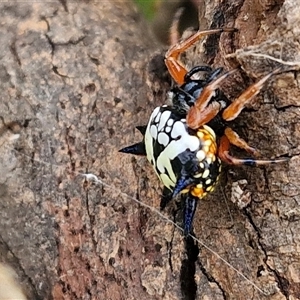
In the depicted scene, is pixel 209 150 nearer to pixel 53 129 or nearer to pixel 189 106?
pixel 189 106

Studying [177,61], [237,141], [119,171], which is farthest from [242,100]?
[119,171]

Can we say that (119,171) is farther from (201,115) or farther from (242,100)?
(242,100)

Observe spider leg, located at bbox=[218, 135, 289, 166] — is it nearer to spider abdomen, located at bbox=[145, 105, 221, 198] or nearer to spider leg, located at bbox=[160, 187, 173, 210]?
spider abdomen, located at bbox=[145, 105, 221, 198]

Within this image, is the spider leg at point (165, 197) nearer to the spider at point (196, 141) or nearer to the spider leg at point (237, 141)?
the spider at point (196, 141)

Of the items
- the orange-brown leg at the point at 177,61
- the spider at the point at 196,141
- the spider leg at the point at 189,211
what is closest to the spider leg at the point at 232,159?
the spider at the point at 196,141

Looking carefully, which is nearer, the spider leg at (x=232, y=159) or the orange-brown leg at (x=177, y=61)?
the spider leg at (x=232, y=159)

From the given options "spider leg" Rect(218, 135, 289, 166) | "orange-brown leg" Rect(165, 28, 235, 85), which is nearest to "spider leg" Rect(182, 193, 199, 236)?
"spider leg" Rect(218, 135, 289, 166)

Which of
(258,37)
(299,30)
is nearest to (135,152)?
(258,37)

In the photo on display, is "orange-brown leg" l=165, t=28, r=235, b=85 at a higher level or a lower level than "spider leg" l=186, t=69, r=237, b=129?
higher
